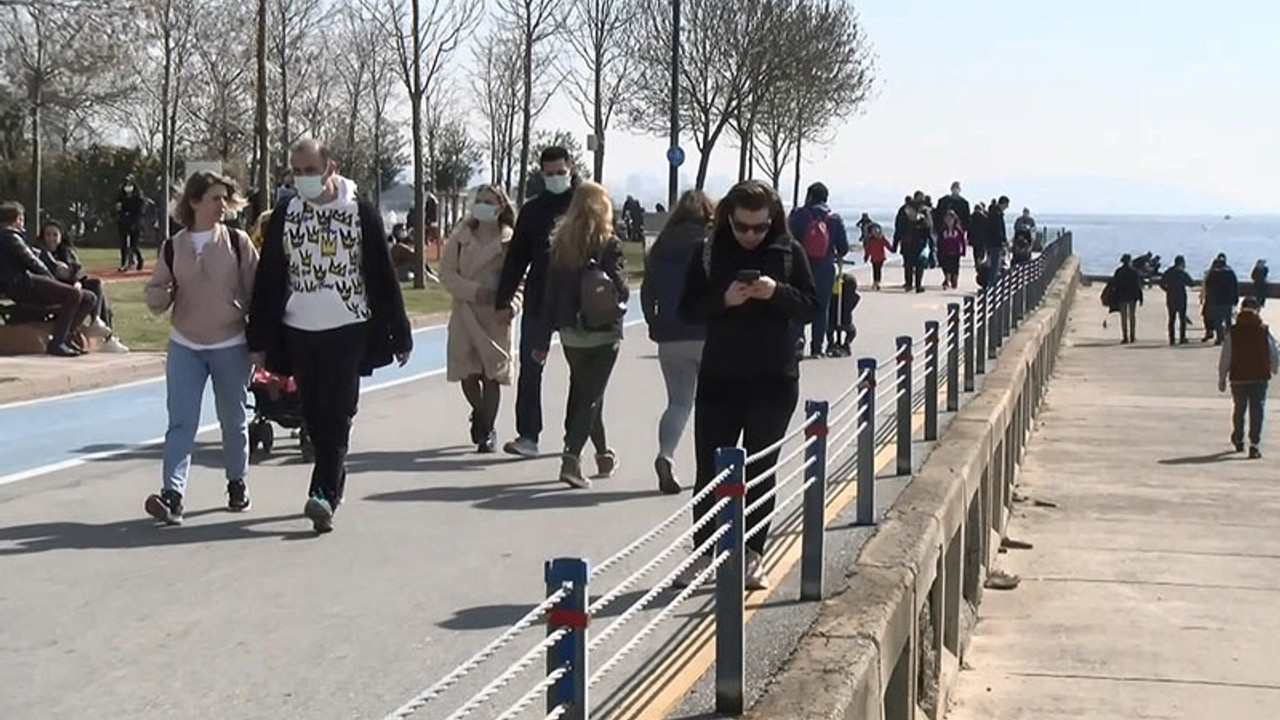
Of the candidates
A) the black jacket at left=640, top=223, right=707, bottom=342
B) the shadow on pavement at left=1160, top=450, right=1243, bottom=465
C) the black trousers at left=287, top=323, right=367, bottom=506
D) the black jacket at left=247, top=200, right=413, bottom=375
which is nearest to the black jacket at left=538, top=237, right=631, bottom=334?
the black jacket at left=640, top=223, right=707, bottom=342

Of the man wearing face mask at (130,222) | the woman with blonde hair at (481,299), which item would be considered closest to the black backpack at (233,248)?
the woman with blonde hair at (481,299)

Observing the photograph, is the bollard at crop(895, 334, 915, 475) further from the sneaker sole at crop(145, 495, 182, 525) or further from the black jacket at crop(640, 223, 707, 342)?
the sneaker sole at crop(145, 495, 182, 525)

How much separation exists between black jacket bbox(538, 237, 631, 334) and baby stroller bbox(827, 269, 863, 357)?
32.1ft

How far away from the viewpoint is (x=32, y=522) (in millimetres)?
8766

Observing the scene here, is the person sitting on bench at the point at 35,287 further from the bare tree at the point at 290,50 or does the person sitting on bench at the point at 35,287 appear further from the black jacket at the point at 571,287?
the bare tree at the point at 290,50

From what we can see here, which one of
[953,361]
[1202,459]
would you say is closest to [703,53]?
[1202,459]

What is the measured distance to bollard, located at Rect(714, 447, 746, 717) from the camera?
5094 millimetres

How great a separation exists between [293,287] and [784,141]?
5605cm

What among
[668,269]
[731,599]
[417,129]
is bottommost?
[731,599]

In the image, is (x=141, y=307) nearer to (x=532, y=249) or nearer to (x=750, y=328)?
(x=532, y=249)

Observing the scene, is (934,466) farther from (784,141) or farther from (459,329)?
(784,141)

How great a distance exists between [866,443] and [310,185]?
9.08 feet

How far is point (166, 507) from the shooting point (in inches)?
339

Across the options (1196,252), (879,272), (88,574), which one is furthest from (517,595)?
(1196,252)
